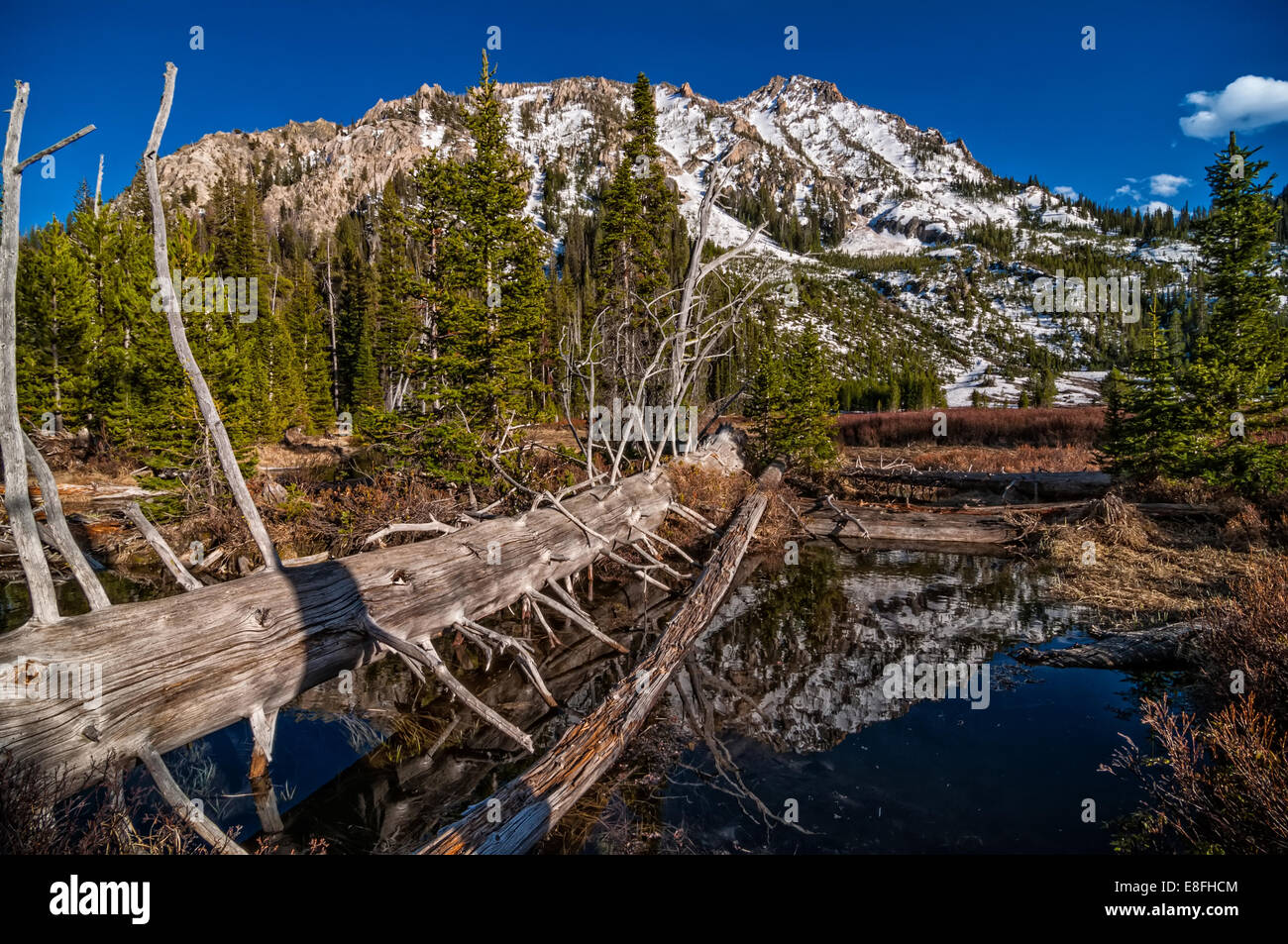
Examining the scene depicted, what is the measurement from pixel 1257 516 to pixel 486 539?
47.8ft

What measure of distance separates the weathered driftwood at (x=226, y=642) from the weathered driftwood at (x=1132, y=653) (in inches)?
278

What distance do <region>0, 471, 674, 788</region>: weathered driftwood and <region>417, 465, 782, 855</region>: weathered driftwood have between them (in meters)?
2.01

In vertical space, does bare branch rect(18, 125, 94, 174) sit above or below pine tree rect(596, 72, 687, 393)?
below

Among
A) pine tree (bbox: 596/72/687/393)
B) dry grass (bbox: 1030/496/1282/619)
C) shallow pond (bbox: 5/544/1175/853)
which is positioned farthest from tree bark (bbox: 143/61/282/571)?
pine tree (bbox: 596/72/687/393)

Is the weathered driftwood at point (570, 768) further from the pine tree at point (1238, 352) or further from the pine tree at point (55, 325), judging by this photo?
the pine tree at point (55, 325)

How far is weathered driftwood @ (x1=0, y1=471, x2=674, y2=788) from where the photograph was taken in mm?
3301

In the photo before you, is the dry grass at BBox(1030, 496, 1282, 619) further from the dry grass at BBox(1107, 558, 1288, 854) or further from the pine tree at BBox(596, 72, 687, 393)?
the pine tree at BBox(596, 72, 687, 393)

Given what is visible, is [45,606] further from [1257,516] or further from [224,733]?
[1257,516]

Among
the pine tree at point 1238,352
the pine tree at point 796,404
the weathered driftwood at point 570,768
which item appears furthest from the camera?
the pine tree at point 796,404

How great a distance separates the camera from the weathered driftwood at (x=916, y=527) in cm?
1434

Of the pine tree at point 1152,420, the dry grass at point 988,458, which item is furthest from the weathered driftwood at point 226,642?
the dry grass at point 988,458

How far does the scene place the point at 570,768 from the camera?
14.2 ft
